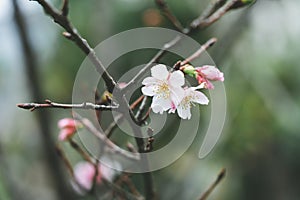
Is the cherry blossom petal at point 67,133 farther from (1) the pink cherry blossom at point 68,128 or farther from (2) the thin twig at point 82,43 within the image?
(2) the thin twig at point 82,43

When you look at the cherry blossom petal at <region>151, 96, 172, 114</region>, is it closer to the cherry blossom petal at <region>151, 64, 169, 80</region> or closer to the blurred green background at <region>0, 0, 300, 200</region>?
the cherry blossom petal at <region>151, 64, 169, 80</region>

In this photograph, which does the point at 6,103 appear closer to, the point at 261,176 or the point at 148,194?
the point at 261,176

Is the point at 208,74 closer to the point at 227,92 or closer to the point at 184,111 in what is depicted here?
the point at 184,111

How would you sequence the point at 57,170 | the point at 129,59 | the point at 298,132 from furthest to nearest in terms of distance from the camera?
the point at 298,132, the point at 129,59, the point at 57,170

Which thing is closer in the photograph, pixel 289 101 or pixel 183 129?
pixel 183 129

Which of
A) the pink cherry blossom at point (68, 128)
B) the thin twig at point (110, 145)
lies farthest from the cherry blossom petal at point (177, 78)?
the pink cherry blossom at point (68, 128)

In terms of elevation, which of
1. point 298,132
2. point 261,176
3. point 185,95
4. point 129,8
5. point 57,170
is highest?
point 185,95

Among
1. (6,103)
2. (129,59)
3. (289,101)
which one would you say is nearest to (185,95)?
(129,59)

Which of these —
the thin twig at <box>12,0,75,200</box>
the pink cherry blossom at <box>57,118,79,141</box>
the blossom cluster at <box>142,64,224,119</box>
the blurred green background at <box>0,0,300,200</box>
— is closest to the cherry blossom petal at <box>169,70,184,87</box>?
the blossom cluster at <box>142,64,224,119</box>
